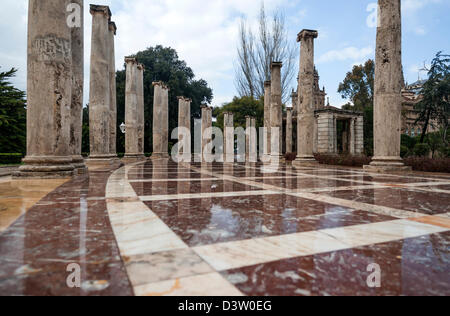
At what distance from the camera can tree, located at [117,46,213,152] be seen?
3959 centimetres

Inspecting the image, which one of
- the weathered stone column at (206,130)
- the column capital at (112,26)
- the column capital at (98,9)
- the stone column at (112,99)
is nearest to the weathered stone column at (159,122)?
the weathered stone column at (206,130)

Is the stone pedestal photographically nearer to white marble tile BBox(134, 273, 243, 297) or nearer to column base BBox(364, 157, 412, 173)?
column base BBox(364, 157, 412, 173)

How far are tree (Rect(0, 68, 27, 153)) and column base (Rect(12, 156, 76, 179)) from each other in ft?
60.9

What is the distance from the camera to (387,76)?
10016 mm

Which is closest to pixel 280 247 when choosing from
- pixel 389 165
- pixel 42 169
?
pixel 42 169

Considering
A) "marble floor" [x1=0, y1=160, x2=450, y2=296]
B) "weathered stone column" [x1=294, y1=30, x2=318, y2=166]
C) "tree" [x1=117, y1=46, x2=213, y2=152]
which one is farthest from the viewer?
"tree" [x1=117, y1=46, x2=213, y2=152]

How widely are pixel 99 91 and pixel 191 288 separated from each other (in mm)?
12359

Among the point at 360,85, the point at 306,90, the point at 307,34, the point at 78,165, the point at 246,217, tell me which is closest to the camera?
the point at 246,217

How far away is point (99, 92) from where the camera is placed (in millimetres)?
Result: 11945

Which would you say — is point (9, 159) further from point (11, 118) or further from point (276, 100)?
point (276, 100)

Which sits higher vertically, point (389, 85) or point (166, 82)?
point (166, 82)

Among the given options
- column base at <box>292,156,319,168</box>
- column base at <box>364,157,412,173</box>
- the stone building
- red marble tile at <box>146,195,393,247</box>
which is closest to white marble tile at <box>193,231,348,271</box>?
red marble tile at <box>146,195,393,247</box>
